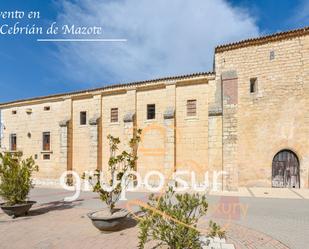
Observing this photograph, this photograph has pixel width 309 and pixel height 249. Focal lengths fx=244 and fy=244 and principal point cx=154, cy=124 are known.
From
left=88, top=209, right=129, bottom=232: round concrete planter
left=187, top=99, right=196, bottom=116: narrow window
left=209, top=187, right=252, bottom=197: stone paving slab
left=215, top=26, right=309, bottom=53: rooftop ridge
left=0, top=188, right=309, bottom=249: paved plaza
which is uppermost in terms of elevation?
left=215, top=26, right=309, bottom=53: rooftop ridge

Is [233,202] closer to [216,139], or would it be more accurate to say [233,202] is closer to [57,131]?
[216,139]

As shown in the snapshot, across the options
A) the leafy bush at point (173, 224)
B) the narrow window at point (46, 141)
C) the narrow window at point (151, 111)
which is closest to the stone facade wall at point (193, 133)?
the narrow window at point (151, 111)

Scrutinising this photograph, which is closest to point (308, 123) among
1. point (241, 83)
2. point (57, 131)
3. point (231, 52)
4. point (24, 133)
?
point (241, 83)

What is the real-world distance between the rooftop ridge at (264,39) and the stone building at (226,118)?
2.1 inches

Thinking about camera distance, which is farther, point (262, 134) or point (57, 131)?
point (57, 131)

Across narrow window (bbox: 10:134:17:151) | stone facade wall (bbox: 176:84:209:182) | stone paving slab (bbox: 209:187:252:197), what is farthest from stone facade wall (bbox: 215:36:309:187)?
narrow window (bbox: 10:134:17:151)

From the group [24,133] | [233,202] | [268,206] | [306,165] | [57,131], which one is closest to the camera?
[268,206]

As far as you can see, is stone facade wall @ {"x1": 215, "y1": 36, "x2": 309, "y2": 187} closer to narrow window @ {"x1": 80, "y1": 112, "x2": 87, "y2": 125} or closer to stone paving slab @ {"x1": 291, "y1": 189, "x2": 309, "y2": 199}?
stone paving slab @ {"x1": 291, "y1": 189, "x2": 309, "y2": 199}

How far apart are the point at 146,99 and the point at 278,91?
858 centimetres

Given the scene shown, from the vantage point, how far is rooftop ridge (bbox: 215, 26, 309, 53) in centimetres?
1413

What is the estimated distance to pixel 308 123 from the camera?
14.2m

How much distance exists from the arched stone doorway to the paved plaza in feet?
8.38

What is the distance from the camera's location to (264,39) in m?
14.8

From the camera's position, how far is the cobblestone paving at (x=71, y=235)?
5922 mm
